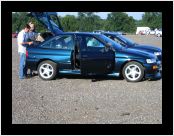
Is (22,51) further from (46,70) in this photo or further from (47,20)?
(47,20)

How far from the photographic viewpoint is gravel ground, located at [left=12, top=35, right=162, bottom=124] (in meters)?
6.76

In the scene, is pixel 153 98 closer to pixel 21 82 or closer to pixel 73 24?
pixel 21 82

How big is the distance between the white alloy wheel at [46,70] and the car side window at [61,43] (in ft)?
1.83

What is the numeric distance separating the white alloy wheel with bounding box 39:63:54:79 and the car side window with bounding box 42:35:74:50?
0.56m

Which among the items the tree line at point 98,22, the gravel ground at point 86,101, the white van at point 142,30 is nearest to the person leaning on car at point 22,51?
the gravel ground at point 86,101

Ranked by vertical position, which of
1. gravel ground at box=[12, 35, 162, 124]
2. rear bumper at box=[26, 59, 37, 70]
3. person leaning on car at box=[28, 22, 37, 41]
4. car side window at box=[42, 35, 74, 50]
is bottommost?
gravel ground at box=[12, 35, 162, 124]

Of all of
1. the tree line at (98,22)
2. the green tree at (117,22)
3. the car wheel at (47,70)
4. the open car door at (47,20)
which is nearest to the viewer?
the car wheel at (47,70)

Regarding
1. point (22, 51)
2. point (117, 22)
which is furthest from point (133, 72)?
point (117, 22)

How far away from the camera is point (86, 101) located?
8141 mm

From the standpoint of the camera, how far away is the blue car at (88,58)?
1049 cm

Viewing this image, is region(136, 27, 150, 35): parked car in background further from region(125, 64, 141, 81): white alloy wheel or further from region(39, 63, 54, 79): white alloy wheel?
region(125, 64, 141, 81): white alloy wheel

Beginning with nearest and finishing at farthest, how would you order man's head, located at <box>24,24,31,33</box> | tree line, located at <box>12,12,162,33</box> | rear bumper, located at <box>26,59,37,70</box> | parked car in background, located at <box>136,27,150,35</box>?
rear bumper, located at <box>26,59,37,70</box>, man's head, located at <box>24,24,31,33</box>, tree line, located at <box>12,12,162,33</box>, parked car in background, located at <box>136,27,150,35</box>

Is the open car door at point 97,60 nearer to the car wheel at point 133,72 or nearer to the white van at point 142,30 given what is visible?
the car wheel at point 133,72

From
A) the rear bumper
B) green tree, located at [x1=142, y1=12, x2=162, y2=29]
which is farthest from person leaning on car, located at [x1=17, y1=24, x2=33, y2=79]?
green tree, located at [x1=142, y1=12, x2=162, y2=29]
